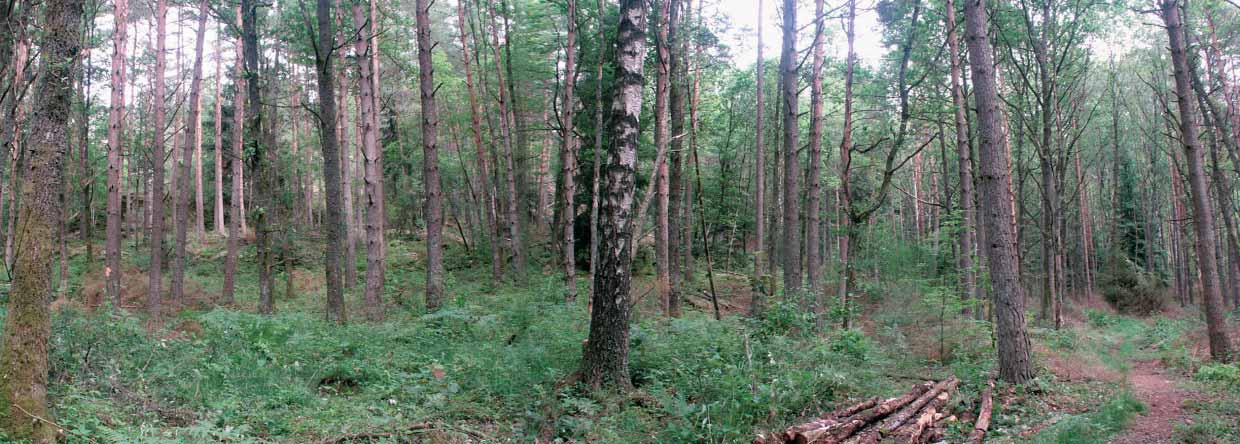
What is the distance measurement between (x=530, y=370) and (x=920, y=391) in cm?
456

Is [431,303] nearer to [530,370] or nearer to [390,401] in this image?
[530,370]

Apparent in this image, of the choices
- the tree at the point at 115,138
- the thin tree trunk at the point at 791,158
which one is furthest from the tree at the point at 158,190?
the thin tree trunk at the point at 791,158

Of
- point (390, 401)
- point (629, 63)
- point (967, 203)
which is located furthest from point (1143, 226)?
point (390, 401)

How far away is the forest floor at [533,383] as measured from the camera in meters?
5.64

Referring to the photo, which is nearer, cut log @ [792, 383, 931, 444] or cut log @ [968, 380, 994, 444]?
cut log @ [792, 383, 931, 444]

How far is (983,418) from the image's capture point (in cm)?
679

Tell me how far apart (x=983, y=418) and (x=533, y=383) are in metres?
4.89

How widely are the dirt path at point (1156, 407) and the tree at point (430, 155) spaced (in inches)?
424

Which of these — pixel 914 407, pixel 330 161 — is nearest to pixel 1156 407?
pixel 914 407

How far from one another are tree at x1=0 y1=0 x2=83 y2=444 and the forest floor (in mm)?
356

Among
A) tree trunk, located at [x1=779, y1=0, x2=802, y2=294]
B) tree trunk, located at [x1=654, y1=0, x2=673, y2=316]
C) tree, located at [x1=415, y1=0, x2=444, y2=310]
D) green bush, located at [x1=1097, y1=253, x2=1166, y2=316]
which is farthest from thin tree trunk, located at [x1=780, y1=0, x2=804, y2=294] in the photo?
green bush, located at [x1=1097, y1=253, x2=1166, y2=316]

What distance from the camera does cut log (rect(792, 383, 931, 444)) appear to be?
550cm

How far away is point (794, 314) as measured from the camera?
1003cm

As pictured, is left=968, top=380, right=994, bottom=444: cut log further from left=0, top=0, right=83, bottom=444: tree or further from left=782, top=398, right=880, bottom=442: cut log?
left=0, top=0, right=83, bottom=444: tree
